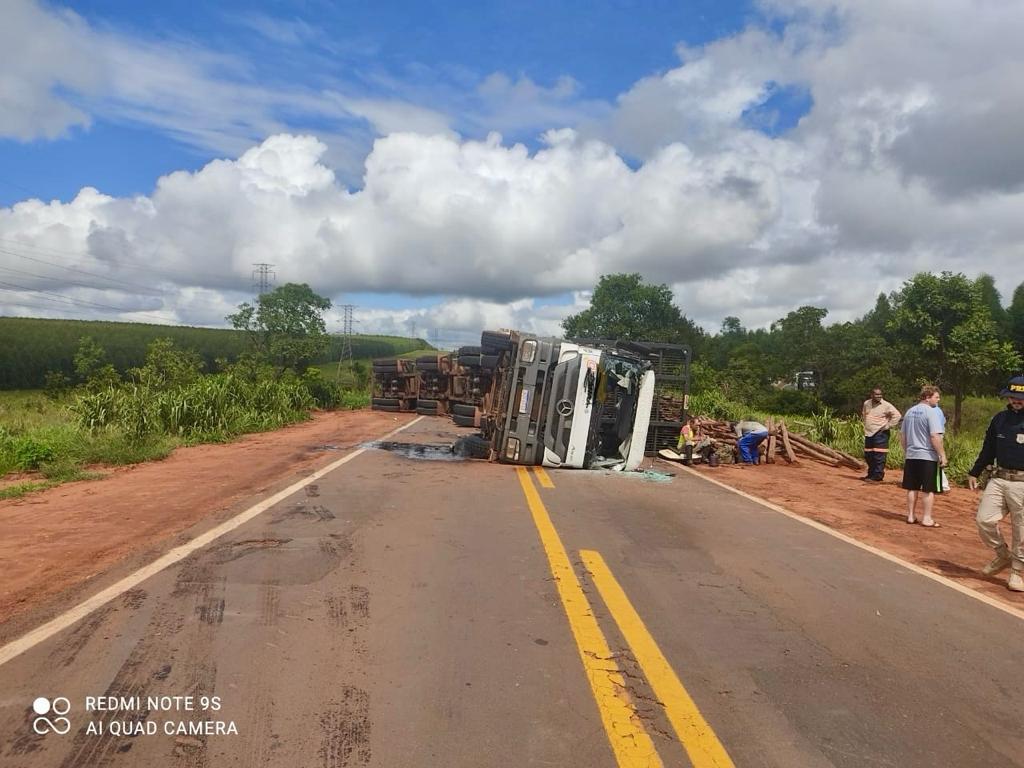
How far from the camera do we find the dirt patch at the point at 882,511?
6.80 m

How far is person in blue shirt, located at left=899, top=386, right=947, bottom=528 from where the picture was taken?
8.59 metres

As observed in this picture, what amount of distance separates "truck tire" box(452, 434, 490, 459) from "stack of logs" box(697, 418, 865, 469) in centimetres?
620

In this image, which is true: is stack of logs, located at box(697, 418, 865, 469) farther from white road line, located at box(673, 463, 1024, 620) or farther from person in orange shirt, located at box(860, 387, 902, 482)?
white road line, located at box(673, 463, 1024, 620)

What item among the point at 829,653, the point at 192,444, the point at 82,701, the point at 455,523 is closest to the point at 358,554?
the point at 455,523

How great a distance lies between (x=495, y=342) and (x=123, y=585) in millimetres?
8924

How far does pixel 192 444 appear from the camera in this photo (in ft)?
48.9

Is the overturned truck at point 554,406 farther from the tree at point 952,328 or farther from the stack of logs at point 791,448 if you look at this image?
the tree at point 952,328

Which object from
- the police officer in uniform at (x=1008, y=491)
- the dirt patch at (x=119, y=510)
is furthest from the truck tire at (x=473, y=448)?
the police officer in uniform at (x=1008, y=491)

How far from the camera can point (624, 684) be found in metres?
3.54

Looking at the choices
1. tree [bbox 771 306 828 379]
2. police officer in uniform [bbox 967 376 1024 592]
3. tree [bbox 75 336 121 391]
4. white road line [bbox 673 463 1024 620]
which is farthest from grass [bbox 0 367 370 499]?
tree [bbox 771 306 828 379]

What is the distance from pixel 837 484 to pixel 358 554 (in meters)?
10.2

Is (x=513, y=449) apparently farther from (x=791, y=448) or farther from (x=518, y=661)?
(x=518, y=661)

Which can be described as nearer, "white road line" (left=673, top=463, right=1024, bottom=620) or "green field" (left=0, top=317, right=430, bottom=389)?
"white road line" (left=673, top=463, right=1024, bottom=620)
